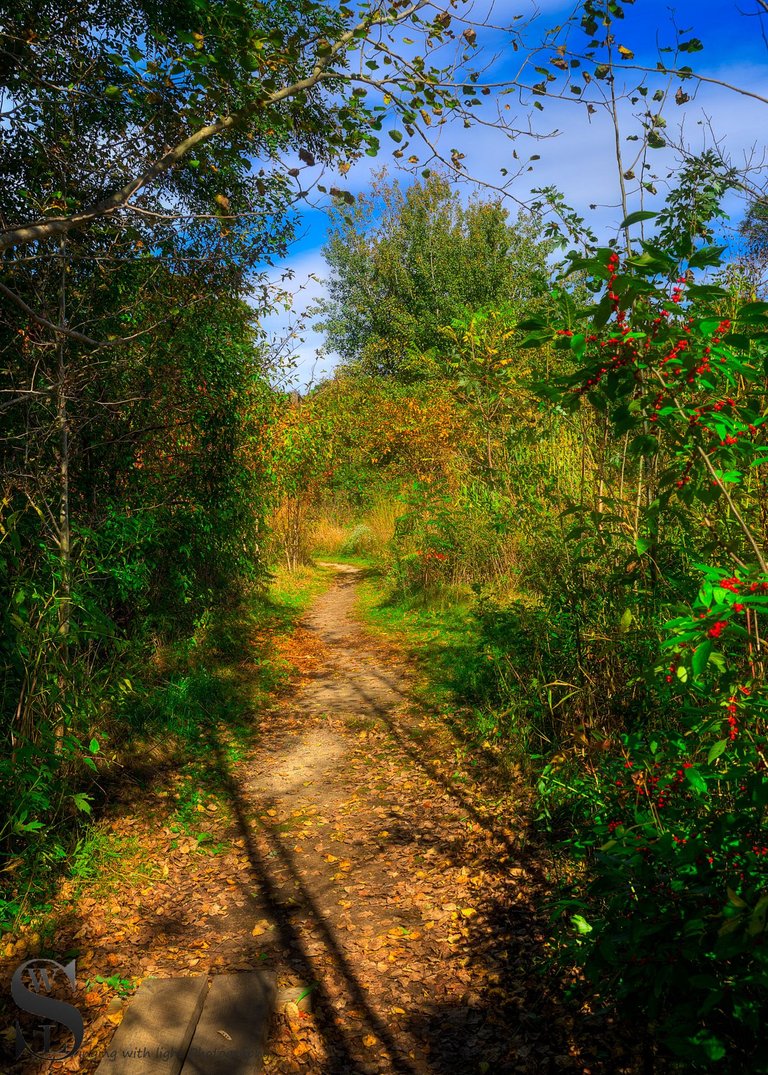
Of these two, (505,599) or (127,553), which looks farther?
(505,599)

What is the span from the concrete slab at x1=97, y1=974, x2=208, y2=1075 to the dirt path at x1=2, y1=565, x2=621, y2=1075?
14cm

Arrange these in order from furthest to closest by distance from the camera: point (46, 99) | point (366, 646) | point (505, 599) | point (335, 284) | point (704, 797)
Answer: point (335, 284) → point (366, 646) → point (505, 599) → point (46, 99) → point (704, 797)

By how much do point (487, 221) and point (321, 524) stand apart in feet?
50.7

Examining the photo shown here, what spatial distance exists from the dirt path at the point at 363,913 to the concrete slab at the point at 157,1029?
14 centimetres

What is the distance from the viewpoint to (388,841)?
4.40m

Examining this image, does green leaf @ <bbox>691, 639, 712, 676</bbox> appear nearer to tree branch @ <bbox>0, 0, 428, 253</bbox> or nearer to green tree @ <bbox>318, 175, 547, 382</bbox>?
tree branch @ <bbox>0, 0, 428, 253</bbox>

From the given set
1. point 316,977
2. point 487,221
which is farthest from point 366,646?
point 487,221

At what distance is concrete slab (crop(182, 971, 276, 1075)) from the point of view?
2.73 meters

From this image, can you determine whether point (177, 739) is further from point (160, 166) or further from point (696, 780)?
point (696, 780)

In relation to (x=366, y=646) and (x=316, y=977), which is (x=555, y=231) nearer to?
(x=316, y=977)

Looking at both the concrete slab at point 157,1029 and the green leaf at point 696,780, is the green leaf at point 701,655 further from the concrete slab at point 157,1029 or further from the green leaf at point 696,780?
the concrete slab at point 157,1029

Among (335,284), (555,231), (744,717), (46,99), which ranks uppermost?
(335,284)

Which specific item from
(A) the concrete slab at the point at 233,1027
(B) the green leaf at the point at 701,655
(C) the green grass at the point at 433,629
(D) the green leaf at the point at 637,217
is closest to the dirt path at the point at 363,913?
(A) the concrete slab at the point at 233,1027

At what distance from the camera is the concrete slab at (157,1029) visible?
2.74 metres
